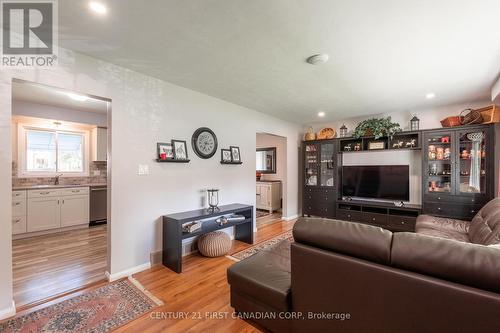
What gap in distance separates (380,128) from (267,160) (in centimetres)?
310

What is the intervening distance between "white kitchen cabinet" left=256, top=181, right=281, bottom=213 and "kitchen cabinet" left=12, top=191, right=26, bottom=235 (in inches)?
187

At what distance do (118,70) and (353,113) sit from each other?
4.22 m

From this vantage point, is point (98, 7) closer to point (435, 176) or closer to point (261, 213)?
point (261, 213)

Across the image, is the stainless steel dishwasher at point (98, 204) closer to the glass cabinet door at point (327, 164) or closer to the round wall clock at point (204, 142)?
the round wall clock at point (204, 142)

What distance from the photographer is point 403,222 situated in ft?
13.1

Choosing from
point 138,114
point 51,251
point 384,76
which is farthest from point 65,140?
point 384,76

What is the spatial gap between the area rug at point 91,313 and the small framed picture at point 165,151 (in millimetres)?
1495

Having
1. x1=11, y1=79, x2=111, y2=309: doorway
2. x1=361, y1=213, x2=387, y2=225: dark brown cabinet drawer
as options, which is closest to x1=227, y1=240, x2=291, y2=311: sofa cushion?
x1=11, y1=79, x2=111, y2=309: doorway

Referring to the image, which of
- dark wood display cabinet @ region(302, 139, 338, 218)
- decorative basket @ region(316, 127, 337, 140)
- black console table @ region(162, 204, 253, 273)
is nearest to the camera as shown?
black console table @ region(162, 204, 253, 273)

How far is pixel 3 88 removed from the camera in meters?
1.79

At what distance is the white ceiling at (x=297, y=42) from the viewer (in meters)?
1.58

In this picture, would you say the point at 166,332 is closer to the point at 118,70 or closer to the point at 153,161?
the point at 153,161

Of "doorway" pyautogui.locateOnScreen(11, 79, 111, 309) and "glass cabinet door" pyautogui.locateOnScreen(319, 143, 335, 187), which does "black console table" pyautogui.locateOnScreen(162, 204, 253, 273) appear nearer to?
"doorway" pyautogui.locateOnScreen(11, 79, 111, 309)

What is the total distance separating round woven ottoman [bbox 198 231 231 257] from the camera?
297 cm
